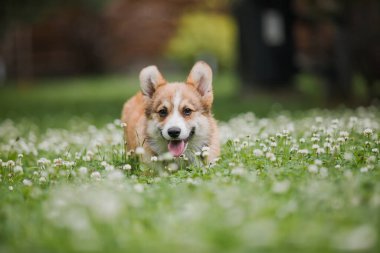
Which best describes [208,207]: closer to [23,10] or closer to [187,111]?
[187,111]

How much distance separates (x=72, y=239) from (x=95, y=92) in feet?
62.5

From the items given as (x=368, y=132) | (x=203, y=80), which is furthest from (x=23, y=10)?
(x=368, y=132)

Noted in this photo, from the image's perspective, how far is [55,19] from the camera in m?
31.4

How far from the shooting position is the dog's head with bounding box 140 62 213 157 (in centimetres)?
561

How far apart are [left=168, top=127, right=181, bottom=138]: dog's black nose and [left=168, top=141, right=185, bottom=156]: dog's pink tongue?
0.64 feet

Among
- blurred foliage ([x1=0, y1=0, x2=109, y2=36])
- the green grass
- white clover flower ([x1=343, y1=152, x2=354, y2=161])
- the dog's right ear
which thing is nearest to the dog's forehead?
the dog's right ear

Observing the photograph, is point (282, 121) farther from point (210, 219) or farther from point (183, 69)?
point (183, 69)

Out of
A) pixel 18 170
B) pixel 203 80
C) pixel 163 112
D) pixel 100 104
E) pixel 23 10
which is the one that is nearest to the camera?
pixel 18 170

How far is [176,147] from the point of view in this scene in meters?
5.66

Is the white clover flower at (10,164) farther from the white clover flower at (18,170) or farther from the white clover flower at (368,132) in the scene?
the white clover flower at (368,132)

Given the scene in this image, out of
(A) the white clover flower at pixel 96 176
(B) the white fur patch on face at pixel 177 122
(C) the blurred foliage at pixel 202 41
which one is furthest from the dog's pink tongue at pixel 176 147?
(C) the blurred foliage at pixel 202 41

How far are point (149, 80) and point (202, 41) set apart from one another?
25918 millimetres

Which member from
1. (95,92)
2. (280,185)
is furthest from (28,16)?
(280,185)

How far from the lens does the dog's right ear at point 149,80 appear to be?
6.11 metres
